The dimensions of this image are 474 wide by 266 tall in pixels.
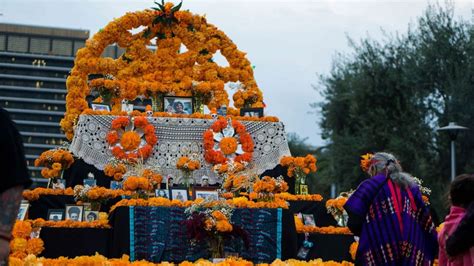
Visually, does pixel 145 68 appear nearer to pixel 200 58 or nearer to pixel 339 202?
pixel 200 58

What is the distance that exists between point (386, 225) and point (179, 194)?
6.35 m

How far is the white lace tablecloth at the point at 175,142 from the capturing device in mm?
18156

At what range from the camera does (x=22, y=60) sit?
8469cm

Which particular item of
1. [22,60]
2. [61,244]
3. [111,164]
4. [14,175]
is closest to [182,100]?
[111,164]

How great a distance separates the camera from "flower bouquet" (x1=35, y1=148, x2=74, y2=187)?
17.1m

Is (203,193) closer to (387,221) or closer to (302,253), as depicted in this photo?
(302,253)

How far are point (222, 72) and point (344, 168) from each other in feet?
64.1

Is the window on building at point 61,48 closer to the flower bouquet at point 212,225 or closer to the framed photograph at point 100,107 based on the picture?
the framed photograph at point 100,107

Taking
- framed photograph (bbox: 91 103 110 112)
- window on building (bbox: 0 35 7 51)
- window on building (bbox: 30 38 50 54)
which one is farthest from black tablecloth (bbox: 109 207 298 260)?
window on building (bbox: 30 38 50 54)

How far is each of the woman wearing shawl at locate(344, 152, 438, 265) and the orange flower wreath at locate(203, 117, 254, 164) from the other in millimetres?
9275

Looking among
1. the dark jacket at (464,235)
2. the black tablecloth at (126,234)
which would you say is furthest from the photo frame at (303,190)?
the dark jacket at (464,235)

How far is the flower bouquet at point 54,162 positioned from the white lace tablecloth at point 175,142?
653 millimetres

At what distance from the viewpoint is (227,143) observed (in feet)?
59.7

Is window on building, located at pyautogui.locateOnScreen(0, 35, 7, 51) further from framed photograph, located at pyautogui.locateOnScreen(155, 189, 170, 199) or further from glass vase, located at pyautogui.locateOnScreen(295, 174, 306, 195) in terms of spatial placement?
framed photograph, located at pyautogui.locateOnScreen(155, 189, 170, 199)
